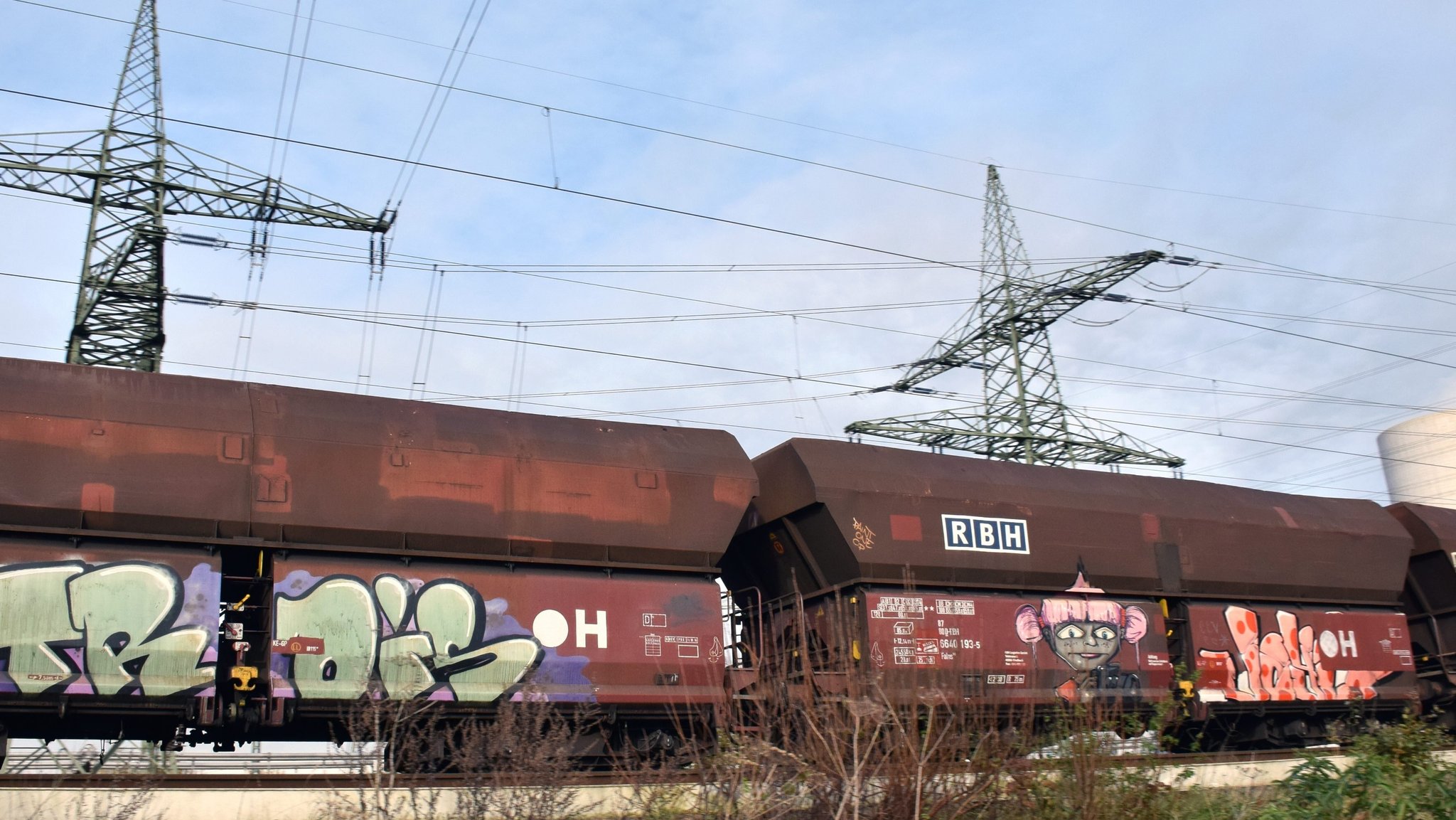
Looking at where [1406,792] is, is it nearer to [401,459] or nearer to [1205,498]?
[1205,498]

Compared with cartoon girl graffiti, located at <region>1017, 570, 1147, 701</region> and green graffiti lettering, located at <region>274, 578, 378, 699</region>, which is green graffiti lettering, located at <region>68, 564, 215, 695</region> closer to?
green graffiti lettering, located at <region>274, 578, 378, 699</region>

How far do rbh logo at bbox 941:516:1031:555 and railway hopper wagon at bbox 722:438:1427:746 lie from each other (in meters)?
0.03

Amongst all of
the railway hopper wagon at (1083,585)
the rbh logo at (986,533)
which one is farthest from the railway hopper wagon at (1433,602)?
the rbh logo at (986,533)

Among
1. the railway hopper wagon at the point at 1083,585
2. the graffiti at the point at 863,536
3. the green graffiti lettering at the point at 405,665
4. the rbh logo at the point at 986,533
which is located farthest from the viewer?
the rbh logo at the point at 986,533

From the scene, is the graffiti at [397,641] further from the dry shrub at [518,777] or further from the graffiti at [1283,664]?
the graffiti at [1283,664]

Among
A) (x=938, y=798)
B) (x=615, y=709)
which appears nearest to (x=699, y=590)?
(x=615, y=709)

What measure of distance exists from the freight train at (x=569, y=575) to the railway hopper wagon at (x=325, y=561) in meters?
0.03

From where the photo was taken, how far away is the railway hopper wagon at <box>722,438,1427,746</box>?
14.9m

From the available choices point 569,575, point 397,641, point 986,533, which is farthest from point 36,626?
point 986,533

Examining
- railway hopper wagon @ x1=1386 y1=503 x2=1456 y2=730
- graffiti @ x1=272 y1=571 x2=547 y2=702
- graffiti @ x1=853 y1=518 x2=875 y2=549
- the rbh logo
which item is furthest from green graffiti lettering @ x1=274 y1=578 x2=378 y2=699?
railway hopper wagon @ x1=1386 y1=503 x2=1456 y2=730

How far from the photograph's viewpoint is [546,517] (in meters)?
13.3

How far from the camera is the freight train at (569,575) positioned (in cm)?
1121

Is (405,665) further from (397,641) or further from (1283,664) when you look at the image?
(1283,664)

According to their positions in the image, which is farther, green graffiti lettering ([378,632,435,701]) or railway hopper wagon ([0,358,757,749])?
green graffiti lettering ([378,632,435,701])
